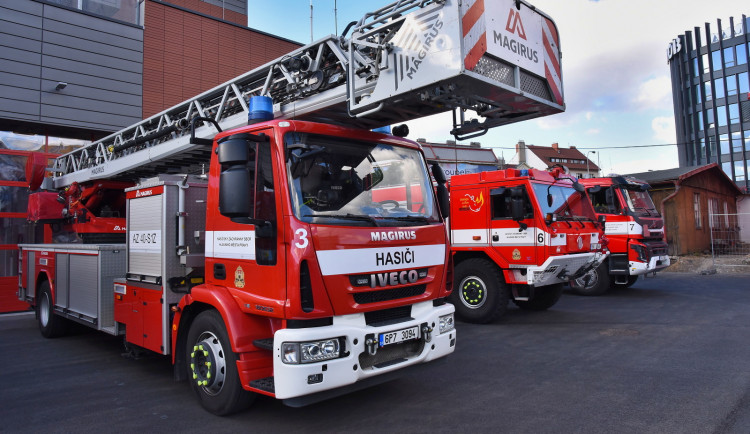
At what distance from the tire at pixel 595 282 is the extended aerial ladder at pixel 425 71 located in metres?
7.88

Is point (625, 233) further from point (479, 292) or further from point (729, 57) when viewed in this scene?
point (729, 57)

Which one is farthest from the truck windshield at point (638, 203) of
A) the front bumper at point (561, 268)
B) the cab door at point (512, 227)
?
the cab door at point (512, 227)

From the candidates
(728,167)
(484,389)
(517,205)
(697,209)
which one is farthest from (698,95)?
(484,389)

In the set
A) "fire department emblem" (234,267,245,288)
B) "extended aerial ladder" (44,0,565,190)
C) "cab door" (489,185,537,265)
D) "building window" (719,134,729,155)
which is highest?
"building window" (719,134,729,155)

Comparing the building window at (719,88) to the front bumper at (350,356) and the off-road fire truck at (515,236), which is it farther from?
the front bumper at (350,356)

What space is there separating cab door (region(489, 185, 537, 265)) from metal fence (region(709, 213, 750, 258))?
47.4ft

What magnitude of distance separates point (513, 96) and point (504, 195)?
13.5 feet

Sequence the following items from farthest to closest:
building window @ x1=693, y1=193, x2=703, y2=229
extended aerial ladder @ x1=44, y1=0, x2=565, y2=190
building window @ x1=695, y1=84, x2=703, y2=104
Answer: building window @ x1=695, y1=84, x2=703, y2=104 → building window @ x1=693, y1=193, x2=703, y2=229 → extended aerial ladder @ x1=44, y1=0, x2=565, y2=190

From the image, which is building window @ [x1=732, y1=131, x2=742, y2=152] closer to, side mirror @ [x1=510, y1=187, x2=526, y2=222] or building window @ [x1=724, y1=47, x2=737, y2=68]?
building window @ [x1=724, y1=47, x2=737, y2=68]

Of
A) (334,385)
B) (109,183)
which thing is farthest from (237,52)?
(334,385)

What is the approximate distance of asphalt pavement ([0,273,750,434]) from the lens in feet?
12.7

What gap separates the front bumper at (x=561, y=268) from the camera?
7.47 metres

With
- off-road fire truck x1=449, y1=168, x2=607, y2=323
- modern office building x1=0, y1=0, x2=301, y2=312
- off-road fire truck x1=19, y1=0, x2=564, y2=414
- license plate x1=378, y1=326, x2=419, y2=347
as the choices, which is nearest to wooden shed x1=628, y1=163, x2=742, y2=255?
off-road fire truck x1=449, y1=168, x2=607, y2=323

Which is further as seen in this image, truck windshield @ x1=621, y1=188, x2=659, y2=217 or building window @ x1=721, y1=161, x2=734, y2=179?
building window @ x1=721, y1=161, x2=734, y2=179
